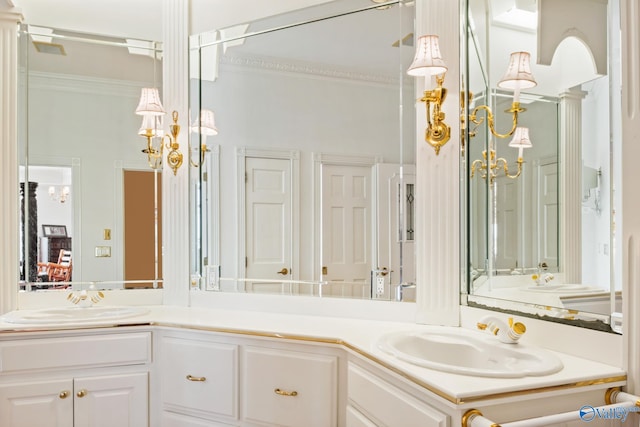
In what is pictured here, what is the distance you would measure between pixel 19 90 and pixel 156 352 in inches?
65.4

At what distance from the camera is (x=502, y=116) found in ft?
6.09

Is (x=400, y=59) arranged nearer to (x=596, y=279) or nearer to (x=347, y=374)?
(x=596, y=279)

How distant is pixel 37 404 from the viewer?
2111 millimetres

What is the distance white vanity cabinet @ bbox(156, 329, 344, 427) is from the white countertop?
0.05 m

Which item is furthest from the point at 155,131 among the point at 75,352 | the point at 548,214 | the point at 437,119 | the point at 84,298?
the point at 548,214

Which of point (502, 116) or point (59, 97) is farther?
point (59, 97)

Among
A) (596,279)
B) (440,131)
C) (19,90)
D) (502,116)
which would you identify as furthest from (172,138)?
(596,279)

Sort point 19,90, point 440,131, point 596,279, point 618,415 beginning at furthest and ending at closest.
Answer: point 19,90
point 440,131
point 596,279
point 618,415

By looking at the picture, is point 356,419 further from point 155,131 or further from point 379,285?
point 155,131

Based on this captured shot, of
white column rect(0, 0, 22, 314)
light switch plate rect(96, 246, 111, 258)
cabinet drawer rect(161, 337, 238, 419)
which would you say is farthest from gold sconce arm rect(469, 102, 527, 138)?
white column rect(0, 0, 22, 314)

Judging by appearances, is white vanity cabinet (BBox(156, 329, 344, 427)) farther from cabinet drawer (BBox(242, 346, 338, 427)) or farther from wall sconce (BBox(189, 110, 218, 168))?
wall sconce (BBox(189, 110, 218, 168))

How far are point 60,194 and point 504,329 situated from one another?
2.40 m

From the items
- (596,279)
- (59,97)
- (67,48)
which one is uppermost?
(67,48)

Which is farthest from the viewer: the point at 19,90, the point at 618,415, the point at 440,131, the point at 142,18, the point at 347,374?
the point at 142,18
